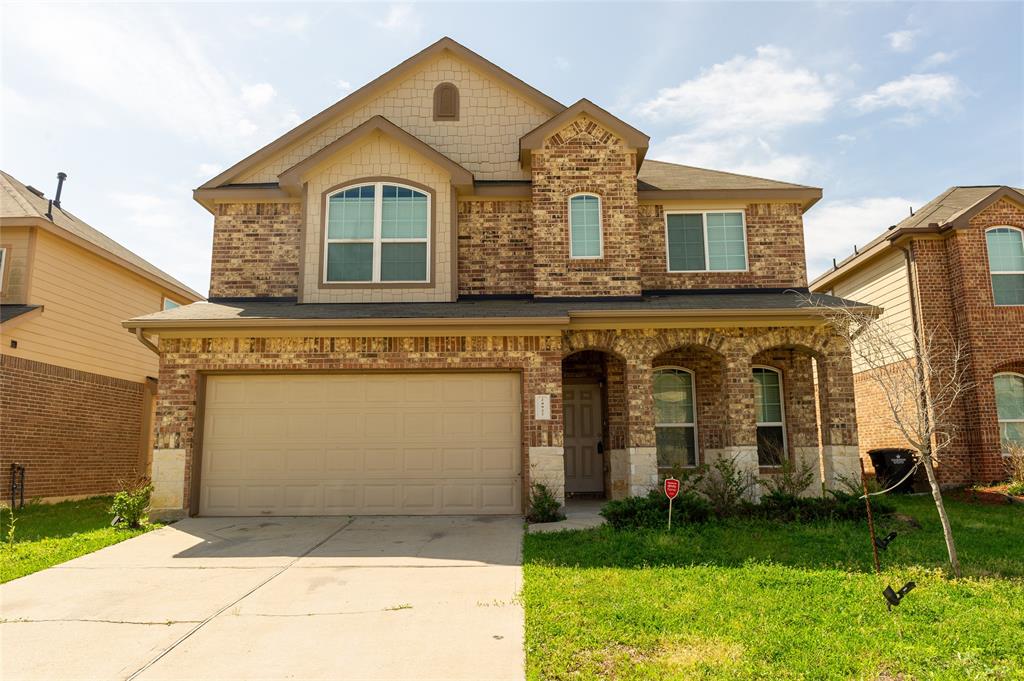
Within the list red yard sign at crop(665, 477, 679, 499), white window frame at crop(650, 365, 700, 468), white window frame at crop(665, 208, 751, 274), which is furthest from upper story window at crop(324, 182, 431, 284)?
red yard sign at crop(665, 477, 679, 499)

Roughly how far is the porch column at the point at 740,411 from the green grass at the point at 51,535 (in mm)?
9711

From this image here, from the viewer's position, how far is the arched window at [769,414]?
13211 mm

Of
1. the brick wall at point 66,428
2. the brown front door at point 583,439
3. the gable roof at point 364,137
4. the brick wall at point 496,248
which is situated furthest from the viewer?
the brown front door at point 583,439

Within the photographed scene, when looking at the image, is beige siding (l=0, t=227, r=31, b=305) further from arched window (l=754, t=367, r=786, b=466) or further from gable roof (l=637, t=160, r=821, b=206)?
arched window (l=754, t=367, r=786, b=466)

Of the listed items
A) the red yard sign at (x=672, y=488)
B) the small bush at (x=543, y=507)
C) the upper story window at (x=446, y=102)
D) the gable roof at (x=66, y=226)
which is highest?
the upper story window at (x=446, y=102)

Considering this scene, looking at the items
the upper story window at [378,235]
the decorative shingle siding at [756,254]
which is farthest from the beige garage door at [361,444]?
the decorative shingle siding at [756,254]

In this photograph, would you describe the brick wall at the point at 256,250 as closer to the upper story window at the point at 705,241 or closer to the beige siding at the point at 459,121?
the beige siding at the point at 459,121

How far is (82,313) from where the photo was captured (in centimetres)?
1556

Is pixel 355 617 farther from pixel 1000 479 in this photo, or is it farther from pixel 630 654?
pixel 1000 479

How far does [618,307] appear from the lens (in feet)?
38.3

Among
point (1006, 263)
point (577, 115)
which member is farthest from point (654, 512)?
point (1006, 263)

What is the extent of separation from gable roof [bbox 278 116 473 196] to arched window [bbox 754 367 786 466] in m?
7.14

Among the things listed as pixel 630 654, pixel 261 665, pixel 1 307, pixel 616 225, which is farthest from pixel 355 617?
pixel 1 307

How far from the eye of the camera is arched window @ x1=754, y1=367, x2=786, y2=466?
1321cm
